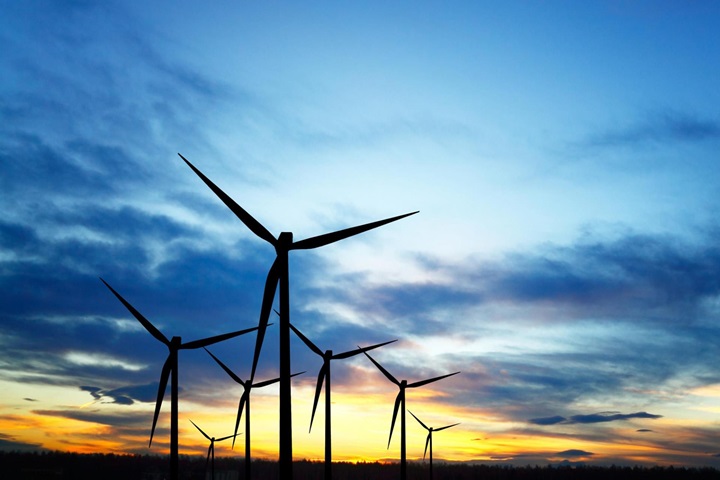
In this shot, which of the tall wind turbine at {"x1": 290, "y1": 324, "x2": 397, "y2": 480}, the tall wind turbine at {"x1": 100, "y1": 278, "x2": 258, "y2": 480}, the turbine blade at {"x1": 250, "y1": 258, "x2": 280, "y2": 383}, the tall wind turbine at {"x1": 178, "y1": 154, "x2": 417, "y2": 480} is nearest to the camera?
the tall wind turbine at {"x1": 178, "y1": 154, "x2": 417, "y2": 480}

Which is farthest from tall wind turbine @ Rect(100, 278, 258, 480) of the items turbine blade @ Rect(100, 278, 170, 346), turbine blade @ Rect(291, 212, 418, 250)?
turbine blade @ Rect(291, 212, 418, 250)

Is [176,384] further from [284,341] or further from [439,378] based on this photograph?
[439,378]

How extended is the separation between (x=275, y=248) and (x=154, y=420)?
2641 centimetres

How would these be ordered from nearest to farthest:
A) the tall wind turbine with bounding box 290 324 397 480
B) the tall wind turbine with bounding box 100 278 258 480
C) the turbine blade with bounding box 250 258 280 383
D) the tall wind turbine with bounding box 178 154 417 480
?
the tall wind turbine with bounding box 178 154 417 480, the turbine blade with bounding box 250 258 280 383, the tall wind turbine with bounding box 100 278 258 480, the tall wind turbine with bounding box 290 324 397 480

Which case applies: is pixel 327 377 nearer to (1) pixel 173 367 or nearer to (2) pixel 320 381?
(2) pixel 320 381

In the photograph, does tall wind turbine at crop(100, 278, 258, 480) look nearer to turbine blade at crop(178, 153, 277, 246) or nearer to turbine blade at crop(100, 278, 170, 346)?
turbine blade at crop(100, 278, 170, 346)

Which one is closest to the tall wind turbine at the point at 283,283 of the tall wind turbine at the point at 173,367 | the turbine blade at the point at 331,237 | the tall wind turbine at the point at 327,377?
the turbine blade at the point at 331,237

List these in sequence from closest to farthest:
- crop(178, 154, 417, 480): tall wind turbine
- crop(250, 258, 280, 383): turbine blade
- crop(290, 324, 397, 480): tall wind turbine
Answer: crop(178, 154, 417, 480): tall wind turbine → crop(250, 258, 280, 383): turbine blade → crop(290, 324, 397, 480): tall wind turbine

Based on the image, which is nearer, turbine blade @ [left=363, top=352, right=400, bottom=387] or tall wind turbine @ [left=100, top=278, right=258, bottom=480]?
tall wind turbine @ [left=100, top=278, right=258, bottom=480]

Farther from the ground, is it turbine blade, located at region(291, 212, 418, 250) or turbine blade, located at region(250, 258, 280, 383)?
turbine blade, located at region(291, 212, 418, 250)

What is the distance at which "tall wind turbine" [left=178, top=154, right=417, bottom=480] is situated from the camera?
33375mm

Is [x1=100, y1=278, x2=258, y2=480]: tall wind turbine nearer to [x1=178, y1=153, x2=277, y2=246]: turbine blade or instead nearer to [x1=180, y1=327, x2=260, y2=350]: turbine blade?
[x1=180, y1=327, x2=260, y2=350]: turbine blade

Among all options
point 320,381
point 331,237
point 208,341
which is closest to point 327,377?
point 320,381

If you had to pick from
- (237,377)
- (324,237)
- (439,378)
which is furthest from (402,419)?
(324,237)
